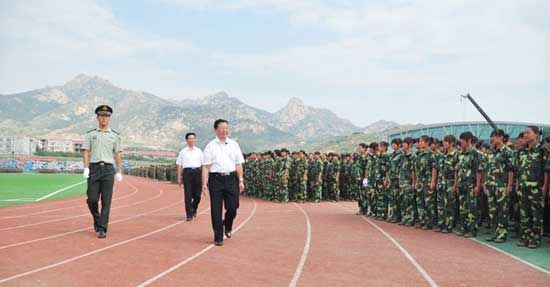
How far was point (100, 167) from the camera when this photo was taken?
28.4 feet

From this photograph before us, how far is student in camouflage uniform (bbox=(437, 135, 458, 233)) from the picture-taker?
379 inches

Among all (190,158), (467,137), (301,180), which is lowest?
(301,180)

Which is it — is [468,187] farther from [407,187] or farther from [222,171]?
[222,171]

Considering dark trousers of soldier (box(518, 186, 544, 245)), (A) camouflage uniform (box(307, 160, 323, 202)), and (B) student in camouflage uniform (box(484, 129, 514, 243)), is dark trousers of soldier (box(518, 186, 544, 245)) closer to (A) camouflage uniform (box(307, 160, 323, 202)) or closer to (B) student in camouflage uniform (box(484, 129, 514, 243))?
(B) student in camouflage uniform (box(484, 129, 514, 243))

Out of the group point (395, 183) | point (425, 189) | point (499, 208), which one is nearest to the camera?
point (499, 208)

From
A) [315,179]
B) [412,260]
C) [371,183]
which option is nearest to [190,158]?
[371,183]

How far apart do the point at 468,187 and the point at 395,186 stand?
8.28 feet

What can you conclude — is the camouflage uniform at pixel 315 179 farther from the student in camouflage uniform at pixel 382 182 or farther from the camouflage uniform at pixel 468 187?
the camouflage uniform at pixel 468 187

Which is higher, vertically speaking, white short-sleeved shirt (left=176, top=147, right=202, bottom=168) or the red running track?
white short-sleeved shirt (left=176, top=147, right=202, bottom=168)

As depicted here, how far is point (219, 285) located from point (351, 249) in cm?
289

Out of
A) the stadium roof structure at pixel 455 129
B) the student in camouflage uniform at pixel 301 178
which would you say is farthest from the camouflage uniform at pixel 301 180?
the stadium roof structure at pixel 455 129

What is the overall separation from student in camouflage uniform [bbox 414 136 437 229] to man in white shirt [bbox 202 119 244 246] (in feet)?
13.4

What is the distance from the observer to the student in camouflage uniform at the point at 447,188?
963cm

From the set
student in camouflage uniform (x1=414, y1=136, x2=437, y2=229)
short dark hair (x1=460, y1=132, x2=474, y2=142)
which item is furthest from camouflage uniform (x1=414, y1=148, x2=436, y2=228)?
short dark hair (x1=460, y1=132, x2=474, y2=142)
